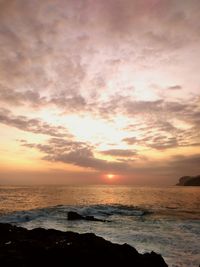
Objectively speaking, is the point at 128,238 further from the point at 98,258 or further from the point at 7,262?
the point at 7,262

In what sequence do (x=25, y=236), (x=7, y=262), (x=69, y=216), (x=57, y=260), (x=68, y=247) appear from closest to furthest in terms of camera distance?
(x=7, y=262) < (x=57, y=260) < (x=68, y=247) < (x=25, y=236) < (x=69, y=216)

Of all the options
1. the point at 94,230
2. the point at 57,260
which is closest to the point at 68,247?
the point at 57,260

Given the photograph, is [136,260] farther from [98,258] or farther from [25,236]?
[25,236]

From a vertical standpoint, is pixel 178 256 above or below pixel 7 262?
below

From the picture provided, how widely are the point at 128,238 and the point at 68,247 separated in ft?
35.9

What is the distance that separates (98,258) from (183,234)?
1623 cm

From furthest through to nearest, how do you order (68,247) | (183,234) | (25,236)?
(183,234)
(25,236)
(68,247)

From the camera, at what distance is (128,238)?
944 inches

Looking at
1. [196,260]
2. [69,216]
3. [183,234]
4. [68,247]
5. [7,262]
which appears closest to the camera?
[7,262]

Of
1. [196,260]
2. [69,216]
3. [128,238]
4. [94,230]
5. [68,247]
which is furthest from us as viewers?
[69,216]

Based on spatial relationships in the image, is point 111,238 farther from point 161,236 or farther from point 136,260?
point 136,260

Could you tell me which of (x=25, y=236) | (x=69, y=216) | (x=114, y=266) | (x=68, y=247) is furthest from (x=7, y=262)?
(x=69, y=216)

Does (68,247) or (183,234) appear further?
(183,234)

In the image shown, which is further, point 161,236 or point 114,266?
point 161,236
